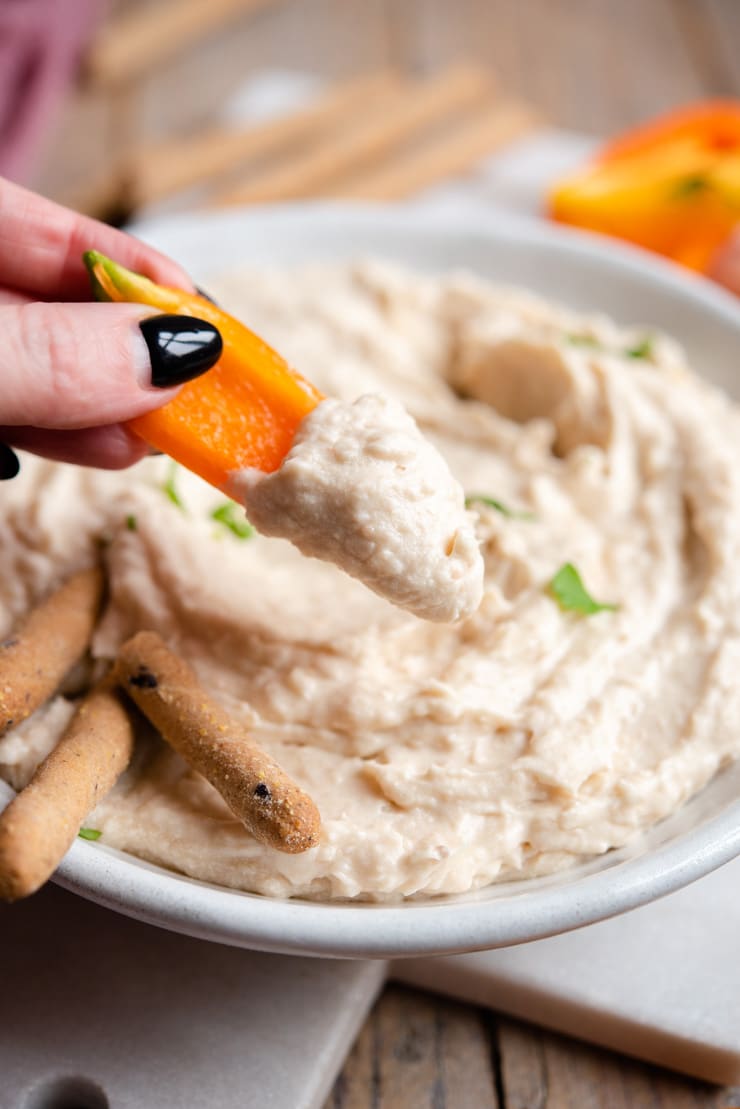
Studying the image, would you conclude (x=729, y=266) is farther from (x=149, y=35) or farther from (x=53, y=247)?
(x=149, y=35)

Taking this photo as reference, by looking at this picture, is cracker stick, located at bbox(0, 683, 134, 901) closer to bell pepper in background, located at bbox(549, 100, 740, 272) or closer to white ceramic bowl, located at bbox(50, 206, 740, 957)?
white ceramic bowl, located at bbox(50, 206, 740, 957)

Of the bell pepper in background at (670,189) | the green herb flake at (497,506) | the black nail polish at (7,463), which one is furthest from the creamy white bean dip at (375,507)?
the bell pepper in background at (670,189)

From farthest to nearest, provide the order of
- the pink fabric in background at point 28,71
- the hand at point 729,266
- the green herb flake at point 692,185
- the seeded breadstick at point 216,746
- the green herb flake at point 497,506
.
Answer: the pink fabric in background at point 28,71, the green herb flake at point 692,185, the hand at point 729,266, the green herb flake at point 497,506, the seeded breadstick at point 216,746

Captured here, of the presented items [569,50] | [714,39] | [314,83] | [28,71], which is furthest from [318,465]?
[714,39]

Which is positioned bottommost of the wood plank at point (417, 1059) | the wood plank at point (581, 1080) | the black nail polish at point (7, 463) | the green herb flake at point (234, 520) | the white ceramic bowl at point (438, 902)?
the wood plank at point (581, 1080)

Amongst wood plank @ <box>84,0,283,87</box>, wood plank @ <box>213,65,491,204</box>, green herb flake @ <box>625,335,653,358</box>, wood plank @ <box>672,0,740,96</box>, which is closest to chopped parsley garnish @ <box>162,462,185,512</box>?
green herb flake @ <box>625,335,653,358</box>

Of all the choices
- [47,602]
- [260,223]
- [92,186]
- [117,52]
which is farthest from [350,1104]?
[117,52]

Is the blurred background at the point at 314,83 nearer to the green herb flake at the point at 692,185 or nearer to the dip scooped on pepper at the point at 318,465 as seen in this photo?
the green herb flake at the point at 692,185
